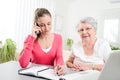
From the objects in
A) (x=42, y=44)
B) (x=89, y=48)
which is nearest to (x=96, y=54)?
(x=89, y=48)

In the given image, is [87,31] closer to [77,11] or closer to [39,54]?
[39,54]

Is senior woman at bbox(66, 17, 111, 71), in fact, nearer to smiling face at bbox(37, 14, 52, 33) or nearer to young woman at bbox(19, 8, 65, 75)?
young woman at bbox(19, 8, 65, 75)

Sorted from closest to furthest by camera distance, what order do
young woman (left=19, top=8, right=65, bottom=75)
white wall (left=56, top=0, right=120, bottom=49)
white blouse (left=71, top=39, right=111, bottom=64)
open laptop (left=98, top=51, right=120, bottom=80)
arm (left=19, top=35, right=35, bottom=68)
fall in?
open laptop (left=98, top=51, right=120, bottom=80) → arm (left=19, top=35, right=35, bottom=68) → young woman (left=19, top=8, right=65, bottom=75) → white blouse (left=71, top=39, right=111, bottom=64) → white wall (left=56, top=0, right=120, bottom=49)

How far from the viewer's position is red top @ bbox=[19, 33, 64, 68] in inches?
58.7

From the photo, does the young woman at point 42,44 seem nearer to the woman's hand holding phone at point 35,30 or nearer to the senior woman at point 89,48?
the woman's hand holding phone at point 35,30

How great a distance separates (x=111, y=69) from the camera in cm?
76

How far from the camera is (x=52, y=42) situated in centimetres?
169

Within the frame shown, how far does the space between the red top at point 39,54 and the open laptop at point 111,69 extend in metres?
0.80

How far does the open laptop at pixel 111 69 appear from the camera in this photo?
734 mm

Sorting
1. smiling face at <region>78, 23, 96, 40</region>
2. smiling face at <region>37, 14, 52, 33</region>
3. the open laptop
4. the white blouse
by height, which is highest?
smiling face at <region>37, 14, 52, 33</region>

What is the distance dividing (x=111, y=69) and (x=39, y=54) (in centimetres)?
92

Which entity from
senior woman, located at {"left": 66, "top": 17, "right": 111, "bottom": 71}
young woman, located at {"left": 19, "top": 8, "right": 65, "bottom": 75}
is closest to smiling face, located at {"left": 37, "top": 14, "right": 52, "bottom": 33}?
young woman, located at {"left": 19, "top": 8, "right": 65, "bottom": 75}

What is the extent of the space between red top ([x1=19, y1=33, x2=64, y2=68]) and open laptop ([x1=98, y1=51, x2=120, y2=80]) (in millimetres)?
802

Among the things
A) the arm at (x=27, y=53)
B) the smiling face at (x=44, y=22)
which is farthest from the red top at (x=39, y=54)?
the smiling face at (x=44, y=22)
